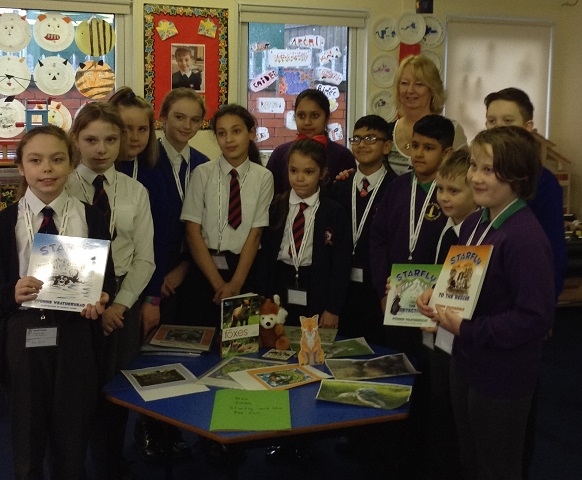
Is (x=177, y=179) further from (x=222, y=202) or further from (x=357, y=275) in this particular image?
(x=357, y=275)

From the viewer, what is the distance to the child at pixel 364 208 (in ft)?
10.4

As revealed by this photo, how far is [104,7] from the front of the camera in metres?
5.05

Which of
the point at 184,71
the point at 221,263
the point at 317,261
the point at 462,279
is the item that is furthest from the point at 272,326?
the point at 184,71

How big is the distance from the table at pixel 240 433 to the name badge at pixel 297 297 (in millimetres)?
A: 694

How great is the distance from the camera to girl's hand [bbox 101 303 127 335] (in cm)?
250

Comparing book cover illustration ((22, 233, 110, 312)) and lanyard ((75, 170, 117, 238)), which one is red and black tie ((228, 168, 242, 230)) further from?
book cover illustration ((22, 233, 110, 312))

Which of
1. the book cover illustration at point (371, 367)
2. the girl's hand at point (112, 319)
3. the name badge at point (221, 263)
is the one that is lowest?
the book cover illustration at point (371, 367)

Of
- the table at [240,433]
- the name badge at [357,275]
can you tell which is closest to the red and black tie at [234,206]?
the name badge at [357,275]

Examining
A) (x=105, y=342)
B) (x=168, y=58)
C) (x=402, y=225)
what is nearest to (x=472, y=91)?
(x=168, y=58)

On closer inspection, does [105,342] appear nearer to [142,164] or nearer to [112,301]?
[112,301]

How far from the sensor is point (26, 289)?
2.11 m

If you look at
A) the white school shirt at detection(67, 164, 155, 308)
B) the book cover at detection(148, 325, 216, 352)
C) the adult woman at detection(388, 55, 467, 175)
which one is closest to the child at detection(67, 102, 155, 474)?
the white school shirt at detection(67, 164, 155, 308)

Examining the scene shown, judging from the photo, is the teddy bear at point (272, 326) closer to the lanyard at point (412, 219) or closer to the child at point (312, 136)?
the lanyard at point (412, 219)

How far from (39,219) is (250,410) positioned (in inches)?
37.9
